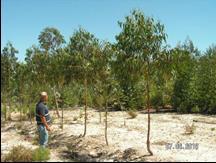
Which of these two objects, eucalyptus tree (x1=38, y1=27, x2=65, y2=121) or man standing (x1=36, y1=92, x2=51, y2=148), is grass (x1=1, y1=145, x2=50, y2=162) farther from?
eucalyptus tree (x1=38, y1=27, x2=65, y2=121)

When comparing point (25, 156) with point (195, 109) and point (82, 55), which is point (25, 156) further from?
point (195, 109)

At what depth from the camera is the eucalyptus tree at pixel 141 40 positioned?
1281 centimetres

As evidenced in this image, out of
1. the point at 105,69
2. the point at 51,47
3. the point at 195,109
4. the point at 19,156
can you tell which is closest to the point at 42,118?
the point at 19,156

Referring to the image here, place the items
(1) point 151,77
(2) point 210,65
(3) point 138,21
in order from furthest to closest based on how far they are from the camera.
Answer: (2) point 210,65, (1) point 151,77, (3) point 138,21

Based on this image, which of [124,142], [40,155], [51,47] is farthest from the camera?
[51,47]

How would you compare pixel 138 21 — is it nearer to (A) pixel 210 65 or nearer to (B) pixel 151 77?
(B) pixel 151 77

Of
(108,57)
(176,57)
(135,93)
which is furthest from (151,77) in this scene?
(135,93)

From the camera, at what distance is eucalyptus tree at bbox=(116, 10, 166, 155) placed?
1281cm

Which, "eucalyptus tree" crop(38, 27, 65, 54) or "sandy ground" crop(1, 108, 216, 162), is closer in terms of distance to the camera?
"sandy ground" crop(1, 108, 216, 162)

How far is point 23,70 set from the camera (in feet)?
81.5

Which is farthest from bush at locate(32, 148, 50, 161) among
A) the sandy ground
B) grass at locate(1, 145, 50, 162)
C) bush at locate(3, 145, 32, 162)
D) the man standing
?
the man standing

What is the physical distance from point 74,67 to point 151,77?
4719 mm

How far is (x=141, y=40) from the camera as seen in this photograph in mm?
12844

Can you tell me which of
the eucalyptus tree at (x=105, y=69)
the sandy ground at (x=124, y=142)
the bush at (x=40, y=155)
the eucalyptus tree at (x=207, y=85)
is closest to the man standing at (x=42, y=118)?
the sandy ground at (x=124, y=142)
